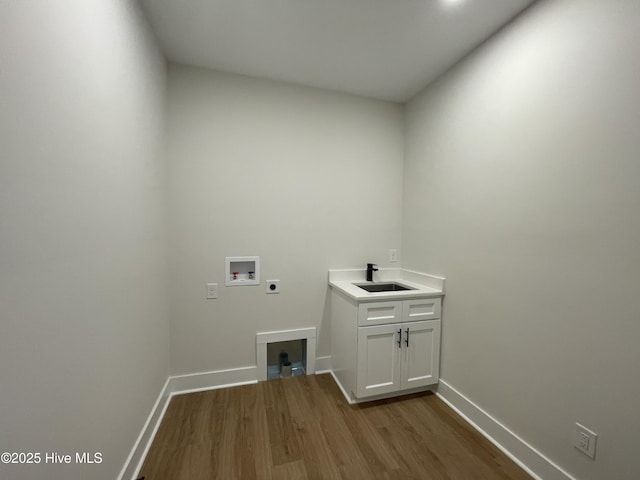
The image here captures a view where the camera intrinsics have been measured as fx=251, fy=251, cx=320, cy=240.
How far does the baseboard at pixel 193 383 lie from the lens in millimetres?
1592

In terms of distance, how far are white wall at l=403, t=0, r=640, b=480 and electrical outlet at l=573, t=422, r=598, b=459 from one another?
3cm

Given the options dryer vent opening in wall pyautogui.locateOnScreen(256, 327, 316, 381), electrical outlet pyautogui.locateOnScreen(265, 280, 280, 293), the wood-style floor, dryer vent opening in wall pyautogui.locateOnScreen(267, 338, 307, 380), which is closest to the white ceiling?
electrical outlet pyautogui.locateOnScreen(265, 280, 280, 293)

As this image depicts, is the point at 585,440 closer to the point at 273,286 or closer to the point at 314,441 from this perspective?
the point at 314,441

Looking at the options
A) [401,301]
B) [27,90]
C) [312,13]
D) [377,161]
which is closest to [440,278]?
[401,301]

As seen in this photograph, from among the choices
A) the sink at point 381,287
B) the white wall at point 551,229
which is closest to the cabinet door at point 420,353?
the white wall at point 551,229

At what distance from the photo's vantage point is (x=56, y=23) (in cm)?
81

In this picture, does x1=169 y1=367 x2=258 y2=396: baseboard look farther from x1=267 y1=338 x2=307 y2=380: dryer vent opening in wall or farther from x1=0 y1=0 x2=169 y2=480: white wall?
x1=0 y1=0 x2=169 y2=480: white wall

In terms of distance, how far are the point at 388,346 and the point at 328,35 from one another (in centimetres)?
227

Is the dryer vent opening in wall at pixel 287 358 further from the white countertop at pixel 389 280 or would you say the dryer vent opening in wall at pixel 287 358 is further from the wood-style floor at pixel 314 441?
the white countertop at pixel 389 280

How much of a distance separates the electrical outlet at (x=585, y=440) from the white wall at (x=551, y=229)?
3 centimetres

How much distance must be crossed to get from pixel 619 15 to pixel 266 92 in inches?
82.6

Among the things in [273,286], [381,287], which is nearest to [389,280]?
[381,287]

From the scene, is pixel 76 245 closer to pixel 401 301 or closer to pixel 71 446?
pixel 71 446

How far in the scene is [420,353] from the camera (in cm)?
205
